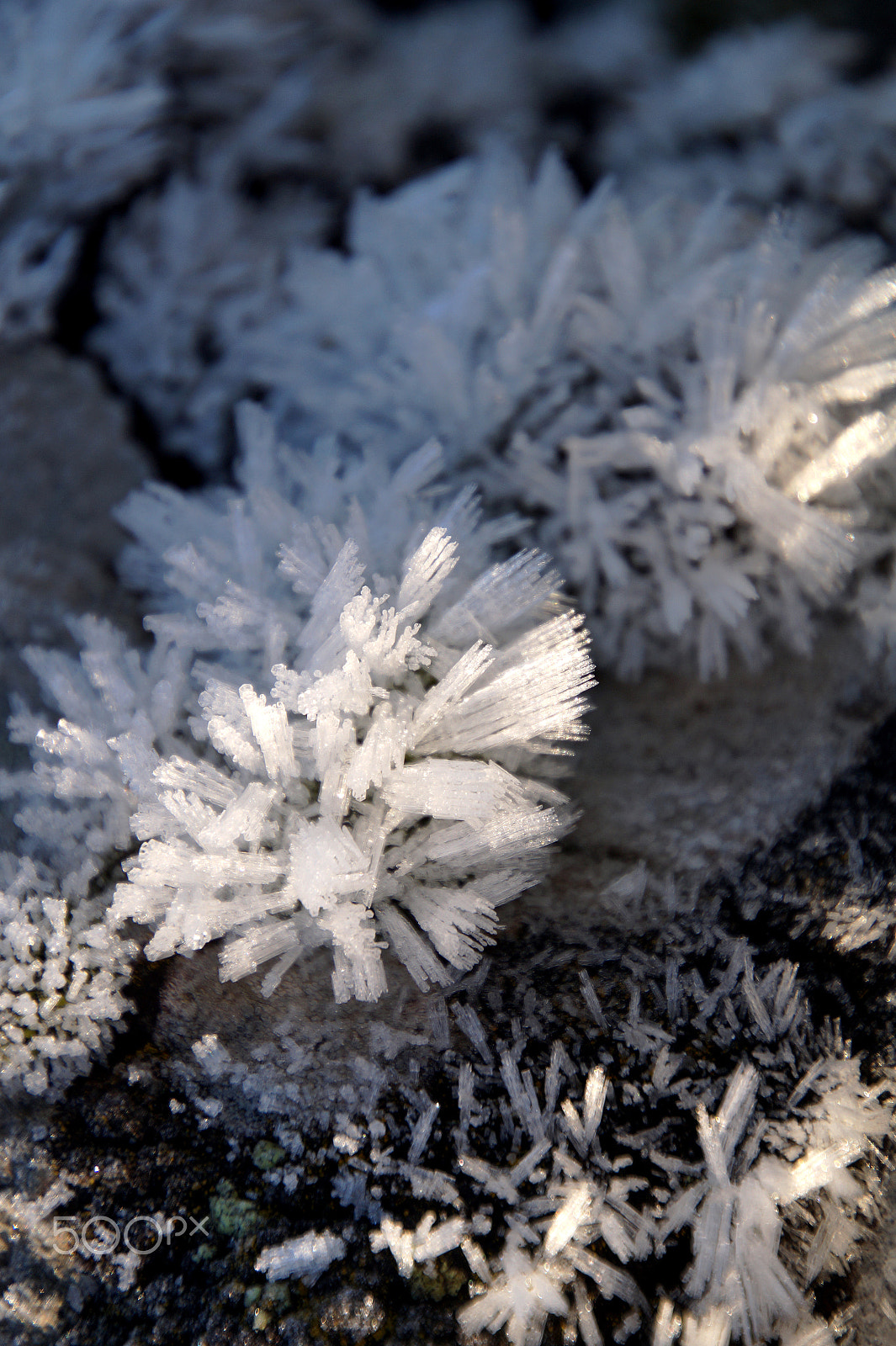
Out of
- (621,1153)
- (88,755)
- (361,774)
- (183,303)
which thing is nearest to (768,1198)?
(621,1153)

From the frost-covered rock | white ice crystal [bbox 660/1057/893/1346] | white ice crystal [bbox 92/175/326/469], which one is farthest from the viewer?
white ice crystal [bbox 92/175/326/469]

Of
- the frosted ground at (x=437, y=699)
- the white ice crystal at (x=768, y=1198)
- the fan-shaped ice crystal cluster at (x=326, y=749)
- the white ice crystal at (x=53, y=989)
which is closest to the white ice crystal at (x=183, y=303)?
the frosted ground at (x=437, y=699)

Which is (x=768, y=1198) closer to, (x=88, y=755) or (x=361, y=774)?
(x=361, y=774)

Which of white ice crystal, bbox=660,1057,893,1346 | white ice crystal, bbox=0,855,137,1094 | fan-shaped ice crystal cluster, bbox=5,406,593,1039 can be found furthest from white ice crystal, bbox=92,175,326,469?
A: white ice crystal, bbox=660,1057,893,1346

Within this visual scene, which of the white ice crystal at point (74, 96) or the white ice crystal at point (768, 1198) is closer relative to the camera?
the white ice crystal at point (768, 1198)

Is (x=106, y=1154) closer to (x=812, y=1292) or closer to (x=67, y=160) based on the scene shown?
(x=812, y=1292)

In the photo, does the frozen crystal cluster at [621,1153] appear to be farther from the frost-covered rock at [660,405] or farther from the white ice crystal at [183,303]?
the white ice crystal at [183,303]

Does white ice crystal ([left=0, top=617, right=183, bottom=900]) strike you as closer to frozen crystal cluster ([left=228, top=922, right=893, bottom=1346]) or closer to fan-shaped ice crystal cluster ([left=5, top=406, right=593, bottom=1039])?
fan-shaped ice crystal cluster ([left=5, top=406, right=593, bottom=1039])
